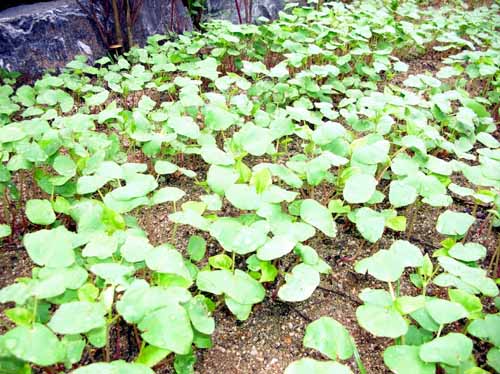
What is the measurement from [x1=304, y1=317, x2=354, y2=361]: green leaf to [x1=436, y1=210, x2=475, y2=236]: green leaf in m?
0.47

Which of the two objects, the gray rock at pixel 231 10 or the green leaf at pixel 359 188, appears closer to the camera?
the green leaf at pixel 359 188

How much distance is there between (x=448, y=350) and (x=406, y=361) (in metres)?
0.08

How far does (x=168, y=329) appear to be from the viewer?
2.50 feet

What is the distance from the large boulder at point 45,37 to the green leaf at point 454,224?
2069 mm

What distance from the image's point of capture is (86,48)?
233 centimetres

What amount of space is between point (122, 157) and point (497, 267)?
4.18 feet

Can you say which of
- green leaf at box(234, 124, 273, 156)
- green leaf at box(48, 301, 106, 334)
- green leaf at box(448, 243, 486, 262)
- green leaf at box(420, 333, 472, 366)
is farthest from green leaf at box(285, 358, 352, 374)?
green leaf at box(234, 124, 273, 156)

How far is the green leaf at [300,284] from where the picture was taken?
0.91 meters

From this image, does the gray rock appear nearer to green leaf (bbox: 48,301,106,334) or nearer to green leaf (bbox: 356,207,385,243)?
green leaf (bbox: 356,207,385,243)

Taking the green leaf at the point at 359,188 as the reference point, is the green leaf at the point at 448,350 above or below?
below

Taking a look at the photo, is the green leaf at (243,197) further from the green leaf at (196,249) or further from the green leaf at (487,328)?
the green leaf at (487,328)

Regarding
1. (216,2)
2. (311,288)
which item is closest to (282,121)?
(311,288)

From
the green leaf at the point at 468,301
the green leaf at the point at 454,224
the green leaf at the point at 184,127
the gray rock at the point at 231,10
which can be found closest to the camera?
the green leaf at the point at 468,301

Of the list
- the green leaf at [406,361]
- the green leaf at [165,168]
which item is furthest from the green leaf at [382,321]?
the green leaf at [165,168]
